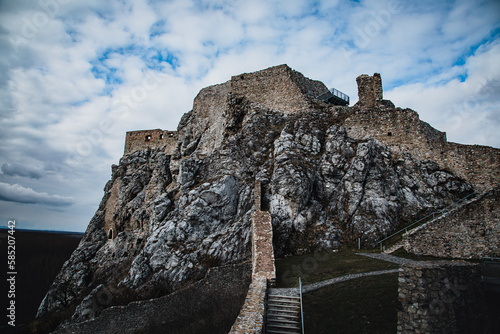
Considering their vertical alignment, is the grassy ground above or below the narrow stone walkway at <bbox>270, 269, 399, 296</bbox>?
below

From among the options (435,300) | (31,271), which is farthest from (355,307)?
(31,271)

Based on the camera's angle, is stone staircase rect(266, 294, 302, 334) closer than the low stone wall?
No

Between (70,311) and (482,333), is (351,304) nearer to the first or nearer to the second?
(482,333)

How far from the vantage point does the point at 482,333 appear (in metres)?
9.12

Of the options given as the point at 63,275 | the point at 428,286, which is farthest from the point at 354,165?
the point at 63,275

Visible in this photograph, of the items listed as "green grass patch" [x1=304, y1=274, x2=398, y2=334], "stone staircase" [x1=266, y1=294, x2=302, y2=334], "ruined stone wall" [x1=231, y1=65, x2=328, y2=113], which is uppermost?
"ruined stone wall" [x1=231, y1=65, x2=328, y2=113]

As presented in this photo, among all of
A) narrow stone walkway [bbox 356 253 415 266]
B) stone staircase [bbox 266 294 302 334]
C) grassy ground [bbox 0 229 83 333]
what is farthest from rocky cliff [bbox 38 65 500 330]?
grassy ground [bbox 0 229 83 333]

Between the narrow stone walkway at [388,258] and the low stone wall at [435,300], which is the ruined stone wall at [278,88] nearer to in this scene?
the narrow stone walkway at [388,258]

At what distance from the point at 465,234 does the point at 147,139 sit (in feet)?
110

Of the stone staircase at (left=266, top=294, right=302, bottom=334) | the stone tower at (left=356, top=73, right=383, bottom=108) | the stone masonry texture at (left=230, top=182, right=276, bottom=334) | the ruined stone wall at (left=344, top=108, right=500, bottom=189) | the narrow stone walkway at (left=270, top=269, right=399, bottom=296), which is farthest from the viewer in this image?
the stone tower at (left=356, top=73, right=383, bottom=108)

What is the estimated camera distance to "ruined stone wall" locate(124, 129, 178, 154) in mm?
35219

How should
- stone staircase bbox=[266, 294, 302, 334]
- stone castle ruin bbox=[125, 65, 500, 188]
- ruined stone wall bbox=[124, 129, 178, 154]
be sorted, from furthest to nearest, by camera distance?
ruined stone wall bbox=[124, 129, 178, 154] < stone castle ruin bbox=[125, 65, 500, 188] < stone staircase bbox=[266, 294, 302, 334]

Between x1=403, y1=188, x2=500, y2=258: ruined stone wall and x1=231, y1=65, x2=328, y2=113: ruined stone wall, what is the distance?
1448 centimetres

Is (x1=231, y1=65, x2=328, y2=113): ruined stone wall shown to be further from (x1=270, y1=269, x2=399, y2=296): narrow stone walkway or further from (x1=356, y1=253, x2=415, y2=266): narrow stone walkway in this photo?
(x1=270, y1=269, x2=399, y2=296): narrow stone walkway
